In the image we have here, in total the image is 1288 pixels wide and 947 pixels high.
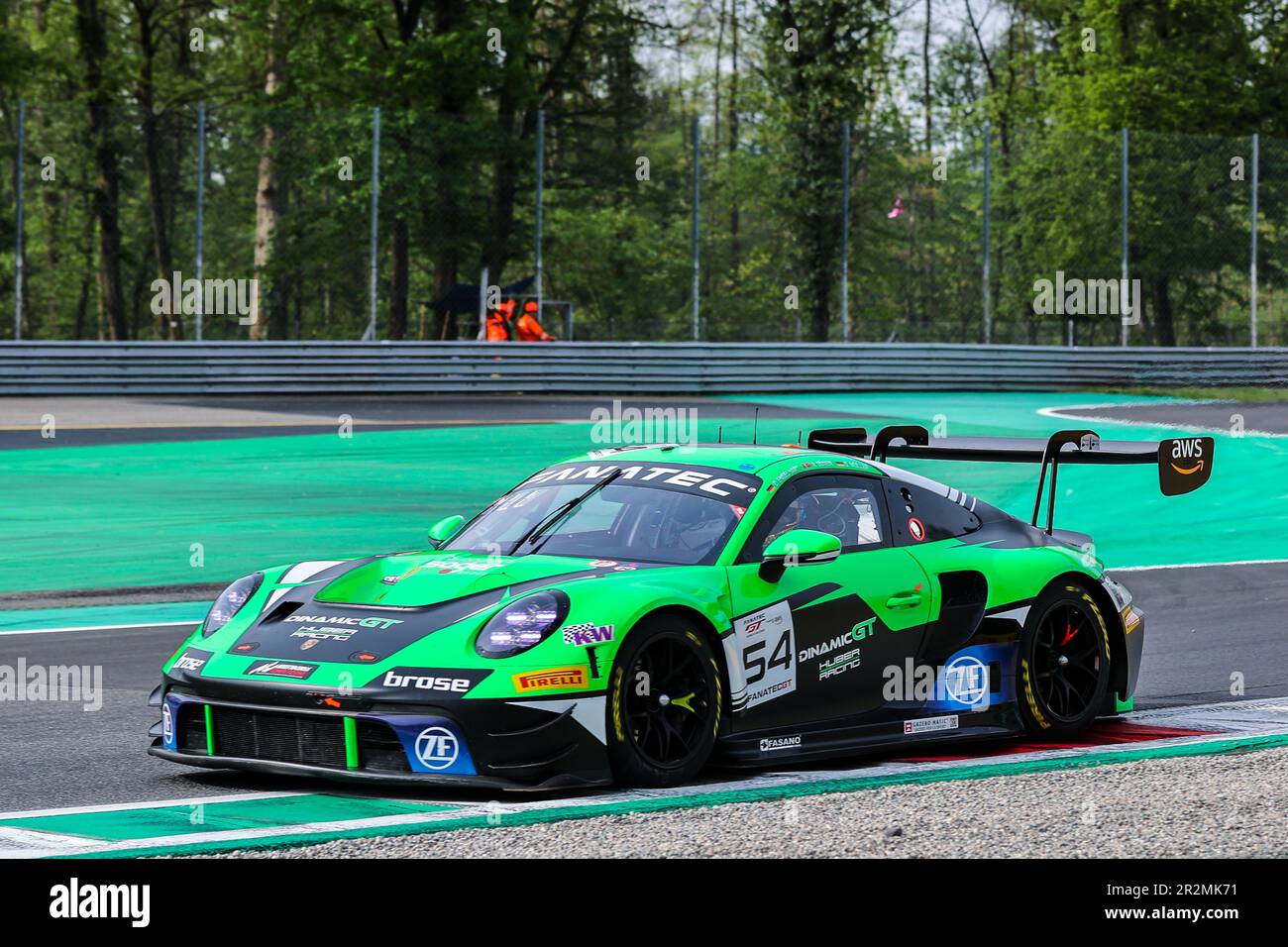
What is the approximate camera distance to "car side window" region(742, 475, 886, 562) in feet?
26.5

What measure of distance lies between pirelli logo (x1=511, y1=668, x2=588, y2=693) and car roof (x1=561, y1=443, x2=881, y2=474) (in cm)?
166

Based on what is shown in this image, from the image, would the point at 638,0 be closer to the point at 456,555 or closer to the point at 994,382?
the point at 994,382

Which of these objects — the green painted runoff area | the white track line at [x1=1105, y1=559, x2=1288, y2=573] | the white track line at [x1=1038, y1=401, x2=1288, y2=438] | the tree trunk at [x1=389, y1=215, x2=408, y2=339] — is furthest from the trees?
the white track line at [x1=1105, y1=559, x2=1288, y2=573]

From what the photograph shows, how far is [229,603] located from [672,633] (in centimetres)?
192

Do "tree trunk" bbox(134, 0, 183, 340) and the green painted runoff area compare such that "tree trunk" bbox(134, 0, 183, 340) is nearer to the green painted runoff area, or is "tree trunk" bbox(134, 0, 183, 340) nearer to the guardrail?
the guardrail

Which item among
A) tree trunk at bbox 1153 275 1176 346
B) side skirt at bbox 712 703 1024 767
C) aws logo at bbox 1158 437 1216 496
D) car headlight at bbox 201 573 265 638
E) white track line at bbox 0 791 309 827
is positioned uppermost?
tree trunk at bbox 1153 275 1176 346

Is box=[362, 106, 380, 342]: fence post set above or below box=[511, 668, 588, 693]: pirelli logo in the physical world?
above

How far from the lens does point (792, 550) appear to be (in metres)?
7.66

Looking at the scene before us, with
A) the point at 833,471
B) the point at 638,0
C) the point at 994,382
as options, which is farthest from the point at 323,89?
the point at 833,471

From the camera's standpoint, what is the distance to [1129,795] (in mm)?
6727
